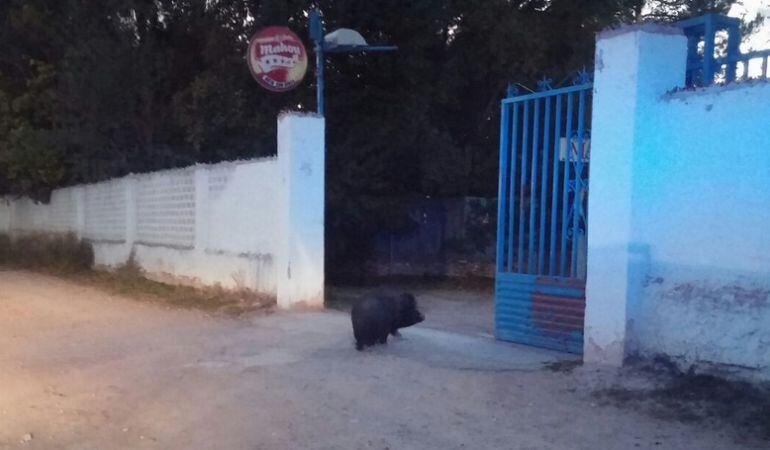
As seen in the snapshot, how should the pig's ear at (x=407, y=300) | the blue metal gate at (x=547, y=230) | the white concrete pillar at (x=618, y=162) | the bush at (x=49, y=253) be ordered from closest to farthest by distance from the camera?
the white concrete pillar at (x=618, y=162) → the blue metal gate at (x=547, y=230) → the pig's ear at (x=407, y=300) → the bush at (x=49, y=253)

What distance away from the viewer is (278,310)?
10.6 m

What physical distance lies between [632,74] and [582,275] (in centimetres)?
204

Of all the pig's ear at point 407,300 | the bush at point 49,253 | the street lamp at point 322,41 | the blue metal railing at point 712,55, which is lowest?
the bush at point 49,253

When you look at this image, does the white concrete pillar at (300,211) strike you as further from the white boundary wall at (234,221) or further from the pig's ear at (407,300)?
the pig's ear at (407,300)

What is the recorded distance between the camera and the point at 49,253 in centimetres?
1981

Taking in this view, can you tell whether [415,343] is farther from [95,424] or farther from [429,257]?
[429,257]

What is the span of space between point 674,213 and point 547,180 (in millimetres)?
1754

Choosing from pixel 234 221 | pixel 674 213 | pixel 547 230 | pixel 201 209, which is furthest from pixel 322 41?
pixel 674 213

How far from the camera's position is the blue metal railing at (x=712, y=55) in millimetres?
6258

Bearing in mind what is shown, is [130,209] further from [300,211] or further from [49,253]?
[300,211]

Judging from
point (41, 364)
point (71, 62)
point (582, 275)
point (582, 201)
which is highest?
point (71, 62)

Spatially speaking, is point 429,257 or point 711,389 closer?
point 711,389

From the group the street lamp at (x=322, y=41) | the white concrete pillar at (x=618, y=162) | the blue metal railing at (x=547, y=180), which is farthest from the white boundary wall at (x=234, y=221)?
the white concrete pillar at (x=618, y=162)

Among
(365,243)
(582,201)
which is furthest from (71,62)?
(582,201)
